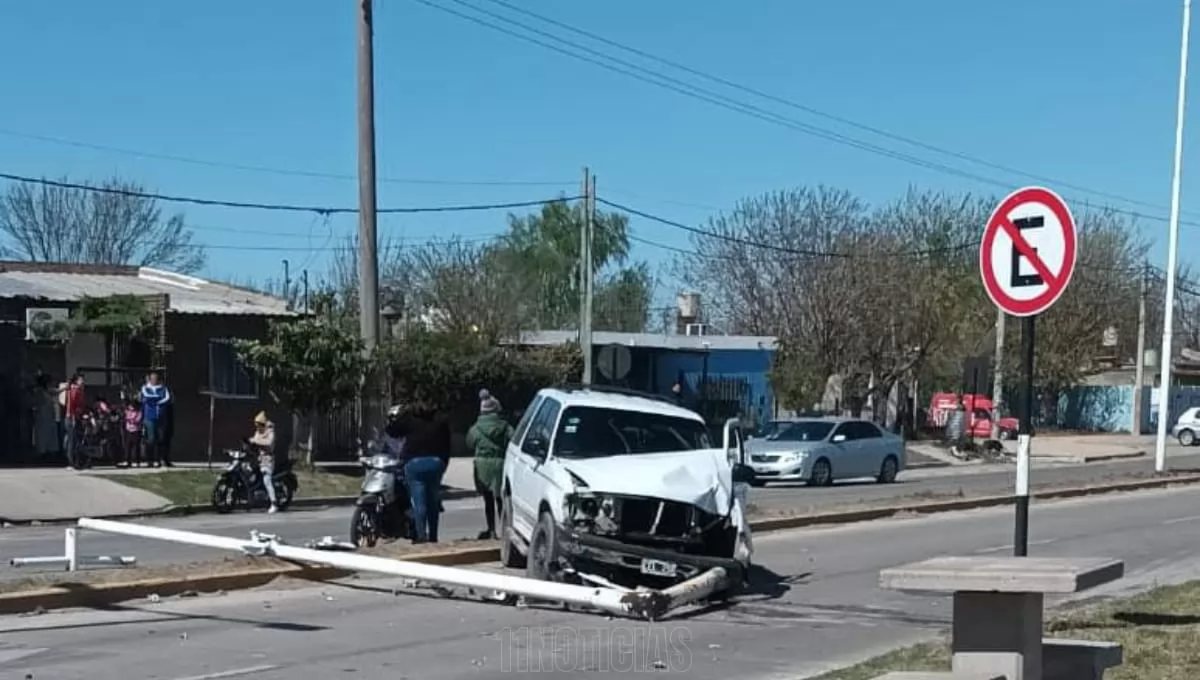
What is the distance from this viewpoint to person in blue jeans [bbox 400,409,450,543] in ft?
53.8

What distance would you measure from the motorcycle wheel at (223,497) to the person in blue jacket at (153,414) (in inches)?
→ 212

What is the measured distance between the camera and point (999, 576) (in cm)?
637

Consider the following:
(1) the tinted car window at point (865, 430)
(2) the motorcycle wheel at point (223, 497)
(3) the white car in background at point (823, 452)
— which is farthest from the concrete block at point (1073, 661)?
(1) the tinted car window at point (865, 430)

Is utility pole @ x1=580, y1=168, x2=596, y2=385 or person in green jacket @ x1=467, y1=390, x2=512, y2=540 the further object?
utility pole @ x1=580, y1=168, x2=596, y2=385

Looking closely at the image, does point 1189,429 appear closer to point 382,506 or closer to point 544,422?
point 382,506

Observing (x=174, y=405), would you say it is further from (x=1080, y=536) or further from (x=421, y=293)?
(x=421, y=293)

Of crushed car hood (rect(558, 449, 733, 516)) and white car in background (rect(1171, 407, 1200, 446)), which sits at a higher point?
crushed car hood (rect(558, 449, 733, 516))

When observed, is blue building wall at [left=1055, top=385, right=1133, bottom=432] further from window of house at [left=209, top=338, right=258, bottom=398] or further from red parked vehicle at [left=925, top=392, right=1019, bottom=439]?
window of house at [left=209, top=338, right=258, bottom=398]

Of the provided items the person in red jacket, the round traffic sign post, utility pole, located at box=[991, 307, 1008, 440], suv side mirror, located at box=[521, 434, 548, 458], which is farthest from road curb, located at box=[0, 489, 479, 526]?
utility pole, located at box=[991, 307, 1008, 440]

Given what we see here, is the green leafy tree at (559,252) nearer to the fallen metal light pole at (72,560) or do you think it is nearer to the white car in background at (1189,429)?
the white car in background at (1189,429)

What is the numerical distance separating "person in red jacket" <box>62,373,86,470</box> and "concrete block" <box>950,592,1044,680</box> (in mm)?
24945

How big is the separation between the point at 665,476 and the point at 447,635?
2.93 meters

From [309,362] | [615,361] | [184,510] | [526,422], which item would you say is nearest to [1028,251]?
[526,422]

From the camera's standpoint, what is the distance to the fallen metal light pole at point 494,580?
832cm
